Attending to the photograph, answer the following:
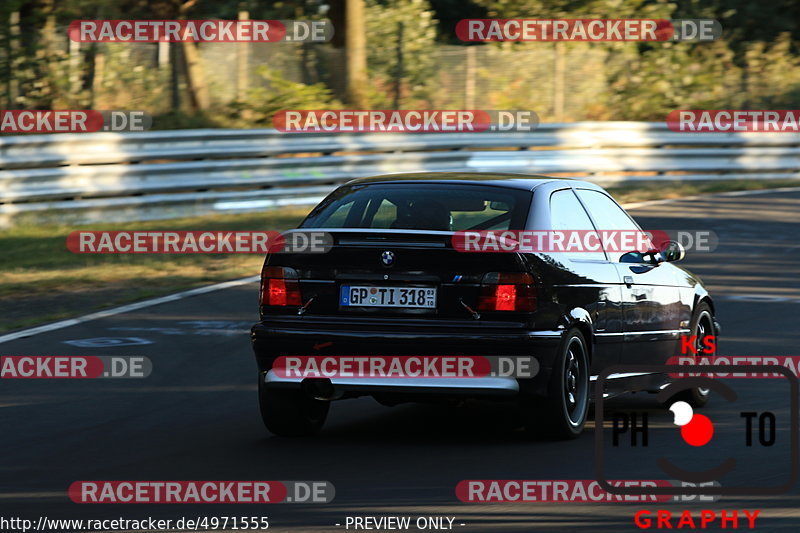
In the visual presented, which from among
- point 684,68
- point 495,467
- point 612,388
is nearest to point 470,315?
point 495,467

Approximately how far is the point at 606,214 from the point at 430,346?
6.82 ft

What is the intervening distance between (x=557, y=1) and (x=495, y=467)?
1098 inches

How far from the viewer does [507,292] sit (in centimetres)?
808

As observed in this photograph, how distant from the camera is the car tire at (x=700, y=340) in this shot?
988 cm

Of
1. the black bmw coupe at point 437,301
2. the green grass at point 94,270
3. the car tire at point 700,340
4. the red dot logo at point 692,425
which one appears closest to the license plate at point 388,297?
the black bmw coupe at point 437,301

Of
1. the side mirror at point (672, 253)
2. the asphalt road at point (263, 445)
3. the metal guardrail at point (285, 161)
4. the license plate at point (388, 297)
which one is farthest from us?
the metal guardrail at point (285, 161)

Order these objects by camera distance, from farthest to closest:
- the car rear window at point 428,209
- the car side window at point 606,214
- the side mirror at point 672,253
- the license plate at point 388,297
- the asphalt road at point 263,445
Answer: the side mirror at point 672,253
the car side window at point 606,214
the car rear window at point 428,209
the license plate at point 388,297
the asphalt road at point 263,445

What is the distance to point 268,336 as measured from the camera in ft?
27.3

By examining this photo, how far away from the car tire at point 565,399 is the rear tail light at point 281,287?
141 centimetres

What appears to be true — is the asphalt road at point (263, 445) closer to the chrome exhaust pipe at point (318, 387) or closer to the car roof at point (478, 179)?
the chrome exhaust pipe at point (318, 387)

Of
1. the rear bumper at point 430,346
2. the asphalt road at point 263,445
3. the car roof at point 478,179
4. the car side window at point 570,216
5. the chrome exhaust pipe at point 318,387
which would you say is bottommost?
the asphalt road at point 263,445

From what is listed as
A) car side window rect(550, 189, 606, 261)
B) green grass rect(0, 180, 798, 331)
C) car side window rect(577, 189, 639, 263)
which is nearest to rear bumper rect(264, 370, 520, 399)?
car side window rect(550, 189, 606, 261)

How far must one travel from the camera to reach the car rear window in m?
8.51

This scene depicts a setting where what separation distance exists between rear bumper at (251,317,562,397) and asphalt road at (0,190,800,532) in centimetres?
36
